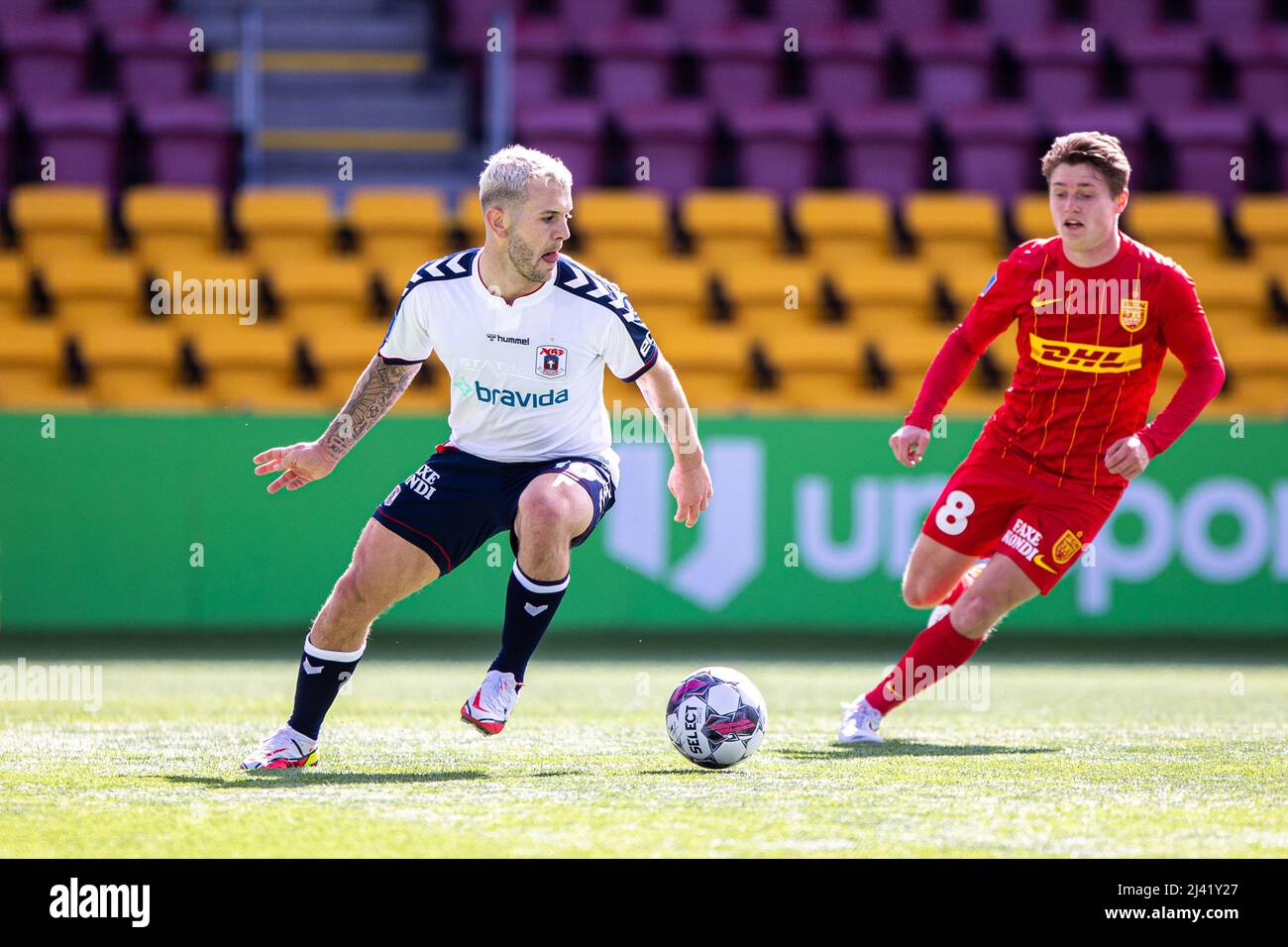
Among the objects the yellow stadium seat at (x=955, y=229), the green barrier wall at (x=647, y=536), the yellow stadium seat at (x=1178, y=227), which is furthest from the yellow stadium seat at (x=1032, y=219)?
the green barrier wall at (x=647, y=536)

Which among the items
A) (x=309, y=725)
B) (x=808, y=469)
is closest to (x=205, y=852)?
(x=309, y=725)

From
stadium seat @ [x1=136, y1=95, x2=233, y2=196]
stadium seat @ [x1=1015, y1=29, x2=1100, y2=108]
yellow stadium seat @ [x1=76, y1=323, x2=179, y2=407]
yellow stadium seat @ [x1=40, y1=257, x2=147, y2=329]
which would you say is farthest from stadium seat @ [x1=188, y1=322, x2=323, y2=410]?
stadium seat @ [x1=1015, y1=29, x2=1100, y2=108]

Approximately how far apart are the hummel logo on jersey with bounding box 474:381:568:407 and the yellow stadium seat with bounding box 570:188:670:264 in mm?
7827

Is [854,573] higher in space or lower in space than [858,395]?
lower

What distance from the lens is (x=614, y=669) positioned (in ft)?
32.2

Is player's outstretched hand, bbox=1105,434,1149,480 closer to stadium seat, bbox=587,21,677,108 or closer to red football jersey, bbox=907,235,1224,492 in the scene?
red football jersey, bbox=907,235,1224,492

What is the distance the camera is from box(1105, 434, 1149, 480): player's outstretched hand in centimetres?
597

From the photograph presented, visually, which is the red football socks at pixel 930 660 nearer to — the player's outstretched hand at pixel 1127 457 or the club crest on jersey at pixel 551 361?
the player's outstretched hand at pixel 1127 457

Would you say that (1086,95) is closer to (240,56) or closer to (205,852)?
(240,56)

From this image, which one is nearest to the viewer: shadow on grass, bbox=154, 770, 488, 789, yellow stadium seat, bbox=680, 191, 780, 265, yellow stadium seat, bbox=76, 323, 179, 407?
shadow on grass, bbox=154, 770, 488, 789

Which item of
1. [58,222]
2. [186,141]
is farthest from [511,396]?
[186,141]

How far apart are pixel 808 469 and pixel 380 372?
5.60 meters

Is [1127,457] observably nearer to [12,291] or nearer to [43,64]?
[12,291]
